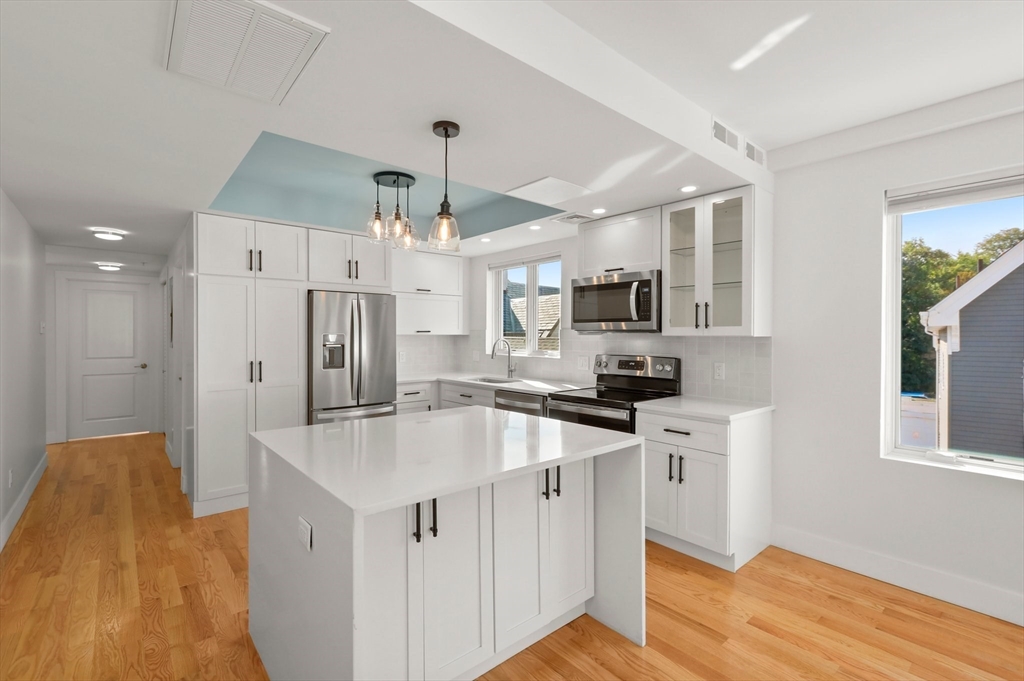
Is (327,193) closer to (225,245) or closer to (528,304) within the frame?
(225,245)

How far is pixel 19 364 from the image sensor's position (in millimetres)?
A: 3656

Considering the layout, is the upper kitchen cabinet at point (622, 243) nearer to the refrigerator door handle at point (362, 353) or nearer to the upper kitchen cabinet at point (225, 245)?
the refrigerator door handle at point (362, 353)

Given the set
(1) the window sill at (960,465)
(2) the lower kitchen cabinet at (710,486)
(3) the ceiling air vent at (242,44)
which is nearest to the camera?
(3) the ceiling air vent at (242,44)

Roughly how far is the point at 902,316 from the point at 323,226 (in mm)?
4108

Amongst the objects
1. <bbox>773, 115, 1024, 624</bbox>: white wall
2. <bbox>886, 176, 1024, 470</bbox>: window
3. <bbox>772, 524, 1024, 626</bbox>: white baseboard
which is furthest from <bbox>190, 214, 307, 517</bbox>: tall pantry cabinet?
<bbox>886, 176, 1024, 470</bbox>: window

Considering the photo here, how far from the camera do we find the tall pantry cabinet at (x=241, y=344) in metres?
3.62

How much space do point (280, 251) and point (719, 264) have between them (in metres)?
3.28

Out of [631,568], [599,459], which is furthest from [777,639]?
[599,459]

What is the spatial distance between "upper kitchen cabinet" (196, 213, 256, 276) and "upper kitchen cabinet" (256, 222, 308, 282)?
0.19ft

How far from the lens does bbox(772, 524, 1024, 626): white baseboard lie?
93.3 inches

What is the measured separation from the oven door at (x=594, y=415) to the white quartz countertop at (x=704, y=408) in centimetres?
13

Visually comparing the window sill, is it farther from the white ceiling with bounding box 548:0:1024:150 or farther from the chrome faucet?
the chrome faucet

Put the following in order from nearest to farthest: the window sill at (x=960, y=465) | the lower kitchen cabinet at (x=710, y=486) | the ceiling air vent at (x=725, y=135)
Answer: the window sill at (x=960, y=465) → the ceiling air vent at (x=725, y=135) → the lower kitchen cabinet at (x=710, y=486)

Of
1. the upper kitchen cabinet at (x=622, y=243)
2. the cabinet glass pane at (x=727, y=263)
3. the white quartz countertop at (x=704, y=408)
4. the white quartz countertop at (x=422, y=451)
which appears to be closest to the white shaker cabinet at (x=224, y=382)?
the white quartz countertop at (x=422, y=451)
